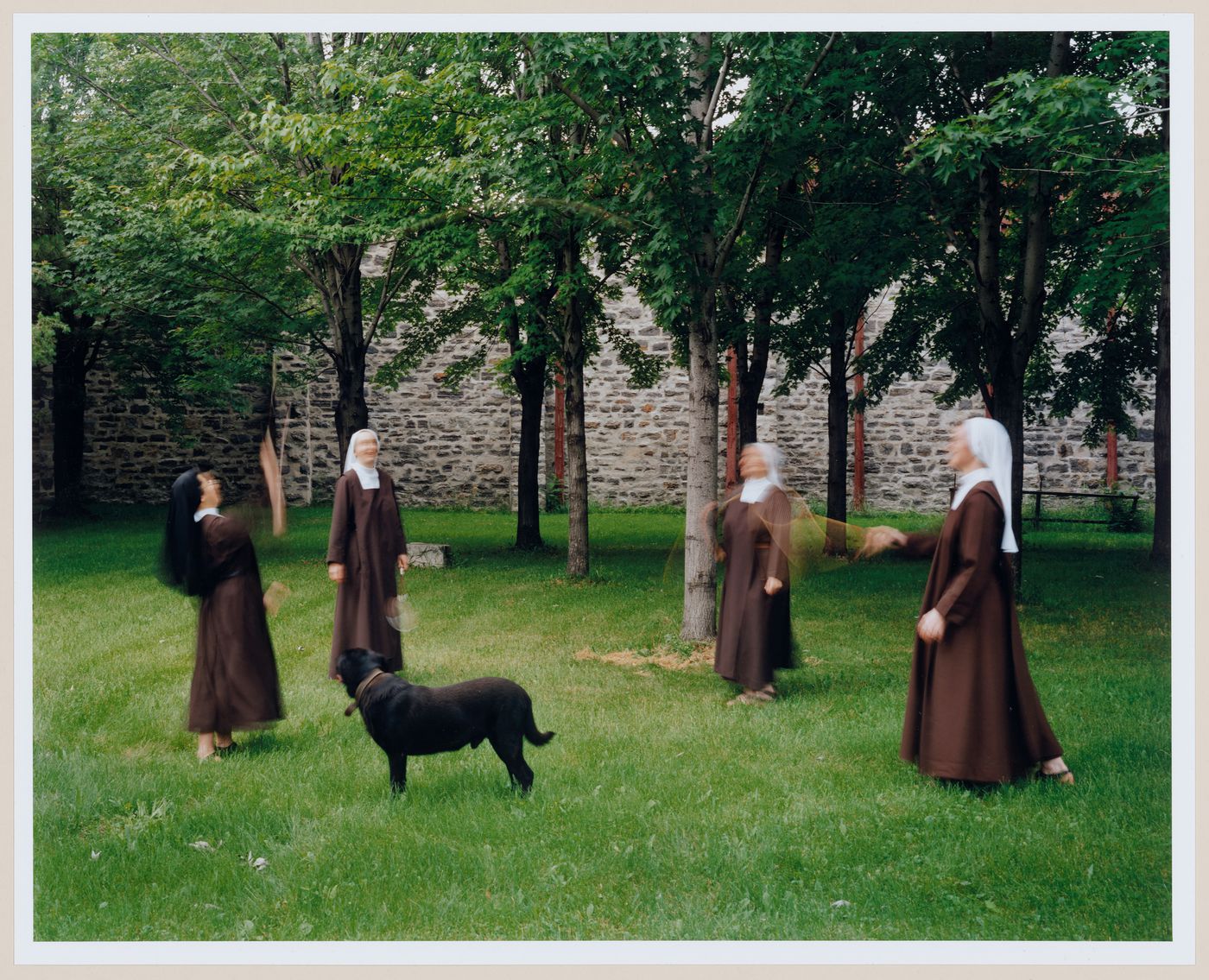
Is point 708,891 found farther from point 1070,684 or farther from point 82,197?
point 82,197

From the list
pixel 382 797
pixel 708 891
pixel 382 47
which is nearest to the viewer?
pixel 708 891

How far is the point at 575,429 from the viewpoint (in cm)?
1158

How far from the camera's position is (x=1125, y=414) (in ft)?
38.3

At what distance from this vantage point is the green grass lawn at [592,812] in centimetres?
401

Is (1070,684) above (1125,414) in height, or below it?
below

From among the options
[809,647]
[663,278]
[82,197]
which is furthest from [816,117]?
[82,197]

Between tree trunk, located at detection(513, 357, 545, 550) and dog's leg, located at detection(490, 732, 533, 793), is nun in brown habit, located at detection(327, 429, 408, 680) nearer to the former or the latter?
dog's leg, located at detection(490, 732, 533, 793)

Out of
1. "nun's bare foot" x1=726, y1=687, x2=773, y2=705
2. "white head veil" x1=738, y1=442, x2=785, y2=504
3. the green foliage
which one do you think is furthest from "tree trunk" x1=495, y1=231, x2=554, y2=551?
"nun's bare foot" x1=726, y1=687, x2=773, y2=705

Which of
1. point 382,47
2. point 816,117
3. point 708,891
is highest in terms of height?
point 382,47

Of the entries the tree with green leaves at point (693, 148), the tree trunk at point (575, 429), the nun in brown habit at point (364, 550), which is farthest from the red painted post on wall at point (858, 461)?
the nun in brown habit at point (364, 550)

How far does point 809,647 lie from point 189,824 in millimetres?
4934

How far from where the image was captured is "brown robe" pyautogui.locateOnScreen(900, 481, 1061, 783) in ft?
15.5

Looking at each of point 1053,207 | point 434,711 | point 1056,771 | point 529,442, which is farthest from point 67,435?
point 1053,207

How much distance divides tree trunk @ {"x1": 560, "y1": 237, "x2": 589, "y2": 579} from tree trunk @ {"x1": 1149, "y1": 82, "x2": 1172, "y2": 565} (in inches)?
225
